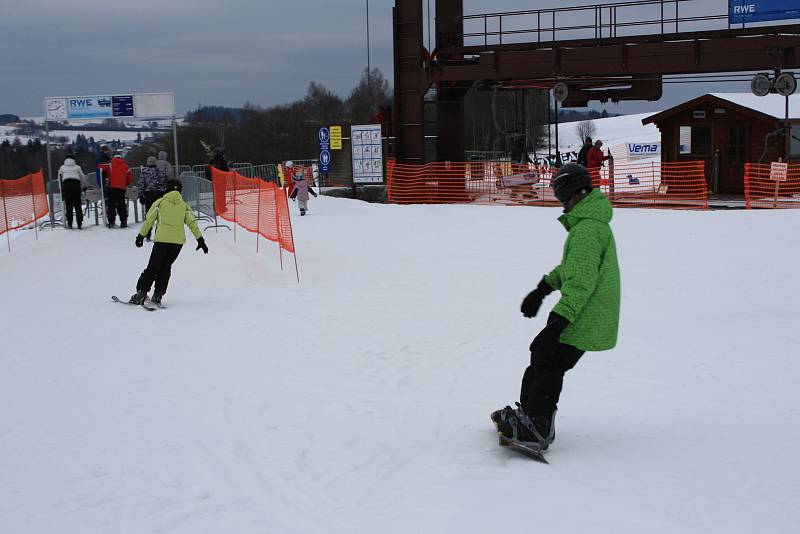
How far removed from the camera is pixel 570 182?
5258 mm

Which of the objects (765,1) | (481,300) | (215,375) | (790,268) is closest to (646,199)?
(765,1)

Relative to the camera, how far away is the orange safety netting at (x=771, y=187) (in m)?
23.9

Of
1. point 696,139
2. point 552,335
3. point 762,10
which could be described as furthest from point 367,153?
point 552,335

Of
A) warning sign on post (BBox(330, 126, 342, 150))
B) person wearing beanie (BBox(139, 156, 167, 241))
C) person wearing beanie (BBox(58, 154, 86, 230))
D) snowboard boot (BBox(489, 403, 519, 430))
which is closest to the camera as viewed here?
snowboard boot (BBox(489, 403, 519, 430))

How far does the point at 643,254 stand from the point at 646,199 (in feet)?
38.9

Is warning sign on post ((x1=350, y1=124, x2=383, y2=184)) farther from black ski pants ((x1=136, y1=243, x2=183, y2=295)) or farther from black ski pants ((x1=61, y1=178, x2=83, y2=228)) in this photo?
black ski pants ((x1=136, y1=243, x2=183, y2=295))

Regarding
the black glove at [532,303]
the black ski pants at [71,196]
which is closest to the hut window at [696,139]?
the black ski pants at [71,196]

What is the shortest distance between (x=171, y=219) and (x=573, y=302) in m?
7.44

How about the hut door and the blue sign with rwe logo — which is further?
the hut door

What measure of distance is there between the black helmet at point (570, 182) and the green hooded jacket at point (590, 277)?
3.2 inches

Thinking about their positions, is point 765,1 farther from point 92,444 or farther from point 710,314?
point 92,444

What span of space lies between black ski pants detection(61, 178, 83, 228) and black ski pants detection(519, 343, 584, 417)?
17.3 m

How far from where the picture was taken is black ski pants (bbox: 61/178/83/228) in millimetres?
20562

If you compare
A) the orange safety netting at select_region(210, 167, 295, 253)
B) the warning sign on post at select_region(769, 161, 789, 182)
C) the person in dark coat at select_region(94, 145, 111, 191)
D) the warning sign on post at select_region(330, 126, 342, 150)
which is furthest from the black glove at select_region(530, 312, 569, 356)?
the warning sign on post at select_region(330, 126, 342, 150)
